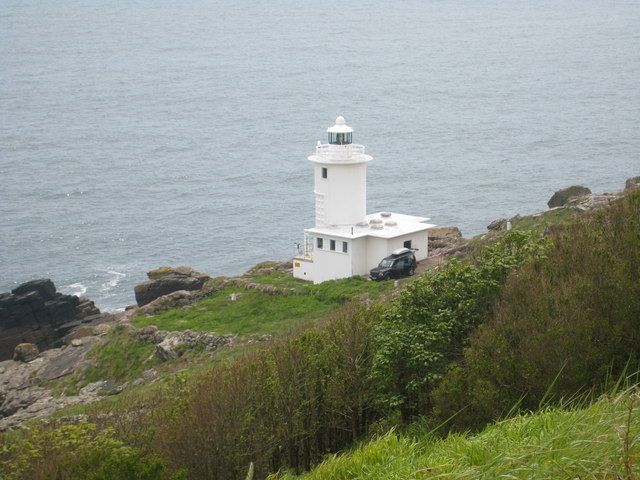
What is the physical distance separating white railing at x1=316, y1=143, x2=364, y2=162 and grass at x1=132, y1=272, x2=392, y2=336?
614 cm

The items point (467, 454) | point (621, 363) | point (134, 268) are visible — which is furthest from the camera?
point (134, 268)

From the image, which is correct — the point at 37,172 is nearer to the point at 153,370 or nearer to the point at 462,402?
the point at 153,370

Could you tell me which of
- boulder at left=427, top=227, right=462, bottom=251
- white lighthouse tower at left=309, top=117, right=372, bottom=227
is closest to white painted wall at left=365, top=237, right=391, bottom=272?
white lighthouse tower at left=309, top=117, right=372, bottom=227

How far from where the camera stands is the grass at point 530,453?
1220 centimetres

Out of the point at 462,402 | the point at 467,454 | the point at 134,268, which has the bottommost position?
the point at 134,268

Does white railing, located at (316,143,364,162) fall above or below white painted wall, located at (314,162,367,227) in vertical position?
above

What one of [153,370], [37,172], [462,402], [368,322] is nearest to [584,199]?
[153,370]

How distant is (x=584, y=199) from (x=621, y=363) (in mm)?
33326

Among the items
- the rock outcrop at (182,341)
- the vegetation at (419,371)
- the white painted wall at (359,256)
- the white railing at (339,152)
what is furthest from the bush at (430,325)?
the white railing at (339,152)

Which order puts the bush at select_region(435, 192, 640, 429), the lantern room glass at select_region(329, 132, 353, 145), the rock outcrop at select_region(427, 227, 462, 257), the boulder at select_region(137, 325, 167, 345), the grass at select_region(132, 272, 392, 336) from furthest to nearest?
the rock outcrop at select_region(427, 227, 462, 257), the lantern room glass at select_region(329, 132, 353, 145), the boulder at select_region(137, 325, 167, 345), the grass at select_region(132, 272, 392, 336), the bush at select_region(435, 192, 640, 429)

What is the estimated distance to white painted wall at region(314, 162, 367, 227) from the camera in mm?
52844

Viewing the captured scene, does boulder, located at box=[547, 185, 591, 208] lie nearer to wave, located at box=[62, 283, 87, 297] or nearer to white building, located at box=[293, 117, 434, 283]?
white building, located at box=[293, 117, 434, 283]

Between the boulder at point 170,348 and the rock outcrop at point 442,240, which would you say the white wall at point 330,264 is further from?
the boulder at point 170,348

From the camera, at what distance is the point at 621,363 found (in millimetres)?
22156
